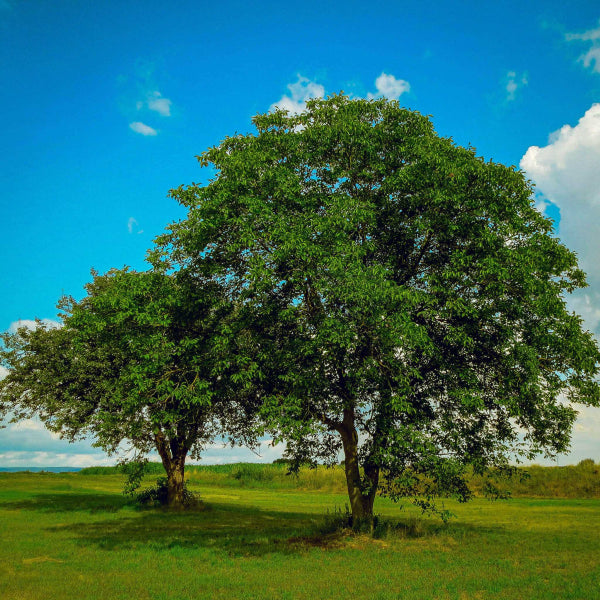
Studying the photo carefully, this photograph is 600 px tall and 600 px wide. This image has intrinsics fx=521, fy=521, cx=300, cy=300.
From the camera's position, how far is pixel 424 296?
1917 cm

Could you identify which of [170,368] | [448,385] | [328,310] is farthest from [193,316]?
[448,385]

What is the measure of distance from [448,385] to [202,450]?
Result: 1959 centimetres

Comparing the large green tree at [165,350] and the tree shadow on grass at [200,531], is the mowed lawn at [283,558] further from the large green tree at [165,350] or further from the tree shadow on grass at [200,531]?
the large green tree at [165,350]

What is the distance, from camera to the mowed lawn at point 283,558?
1488 cm

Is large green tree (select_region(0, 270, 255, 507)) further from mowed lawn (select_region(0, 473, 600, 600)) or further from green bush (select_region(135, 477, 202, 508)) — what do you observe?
green bush (select_region(135, 477, 202, 508))

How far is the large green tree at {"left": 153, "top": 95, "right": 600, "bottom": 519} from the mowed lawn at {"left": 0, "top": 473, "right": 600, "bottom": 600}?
289cm

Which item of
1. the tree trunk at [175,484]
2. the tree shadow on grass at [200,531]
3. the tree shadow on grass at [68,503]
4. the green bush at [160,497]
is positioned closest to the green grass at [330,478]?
the tree shadow on grass at [200,531]

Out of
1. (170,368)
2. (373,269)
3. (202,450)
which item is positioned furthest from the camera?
(202,450)

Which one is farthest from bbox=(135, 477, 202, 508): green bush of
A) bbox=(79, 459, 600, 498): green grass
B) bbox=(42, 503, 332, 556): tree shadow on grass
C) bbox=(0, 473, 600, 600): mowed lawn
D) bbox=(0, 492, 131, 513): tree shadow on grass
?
bbox=(79, 459, 600, 498): green grass

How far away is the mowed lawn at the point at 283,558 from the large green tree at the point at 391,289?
9.48 feet

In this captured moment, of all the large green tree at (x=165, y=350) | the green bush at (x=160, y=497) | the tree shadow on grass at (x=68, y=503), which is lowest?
the tree shadow on grass at (x=68, y=503)

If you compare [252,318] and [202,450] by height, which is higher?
[252,318]

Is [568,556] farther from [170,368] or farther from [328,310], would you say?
[170,368]

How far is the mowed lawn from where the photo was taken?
48.8ft
